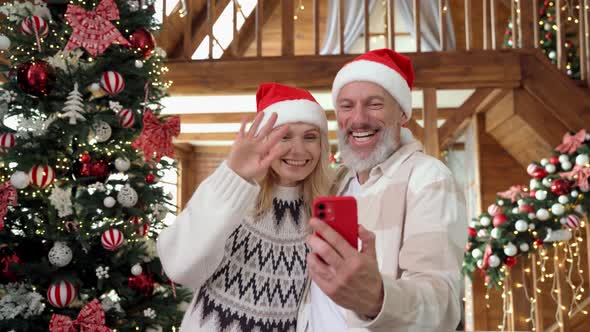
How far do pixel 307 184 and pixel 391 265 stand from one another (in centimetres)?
60

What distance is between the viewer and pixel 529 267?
5.35 metres

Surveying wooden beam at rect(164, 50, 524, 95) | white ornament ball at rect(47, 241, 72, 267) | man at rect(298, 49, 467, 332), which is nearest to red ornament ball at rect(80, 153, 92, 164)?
white ornament ball at rect(47, 241, 72, 267)

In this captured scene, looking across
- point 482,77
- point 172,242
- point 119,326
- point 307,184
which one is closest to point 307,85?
point 482,77

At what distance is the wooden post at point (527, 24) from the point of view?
15.4ft

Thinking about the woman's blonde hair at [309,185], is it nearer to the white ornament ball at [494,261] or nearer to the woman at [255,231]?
the woman at [255,231]

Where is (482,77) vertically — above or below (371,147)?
above

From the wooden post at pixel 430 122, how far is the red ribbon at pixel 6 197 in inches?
134

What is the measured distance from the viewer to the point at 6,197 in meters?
2.66

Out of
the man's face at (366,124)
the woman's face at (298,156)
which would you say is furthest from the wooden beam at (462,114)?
the man's face at (366,124)

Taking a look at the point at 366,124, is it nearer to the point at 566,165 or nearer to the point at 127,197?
the point at 127,197

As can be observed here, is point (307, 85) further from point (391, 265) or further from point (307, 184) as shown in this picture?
point (391, 265)

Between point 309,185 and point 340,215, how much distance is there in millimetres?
958

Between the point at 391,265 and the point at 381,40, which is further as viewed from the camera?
the point at 381,40

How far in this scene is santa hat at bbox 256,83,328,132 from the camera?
1.89 meters
